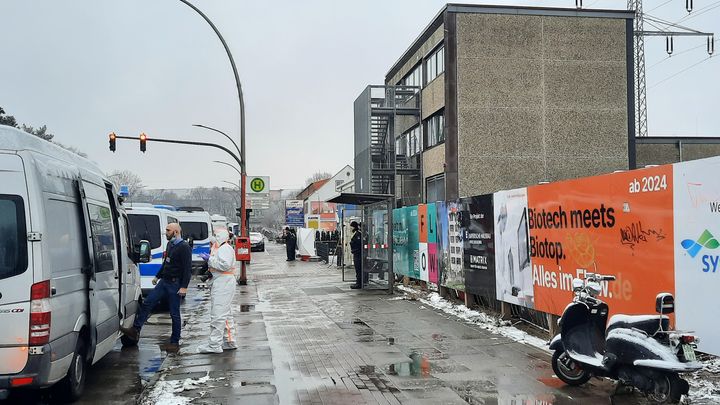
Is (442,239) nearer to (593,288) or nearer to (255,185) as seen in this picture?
(593,288)

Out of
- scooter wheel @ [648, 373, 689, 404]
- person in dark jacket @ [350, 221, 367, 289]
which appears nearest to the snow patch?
person in dark jacket @ [350, 221, 367, 289]

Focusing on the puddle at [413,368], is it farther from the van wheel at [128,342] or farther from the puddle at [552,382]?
the van wheel at [128,342]

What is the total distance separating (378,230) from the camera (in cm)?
1812

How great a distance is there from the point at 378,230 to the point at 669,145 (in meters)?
23.7

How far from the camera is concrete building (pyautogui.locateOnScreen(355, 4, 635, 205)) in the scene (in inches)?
1162

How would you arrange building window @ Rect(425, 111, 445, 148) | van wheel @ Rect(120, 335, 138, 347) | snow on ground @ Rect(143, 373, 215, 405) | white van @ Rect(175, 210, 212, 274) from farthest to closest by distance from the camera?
building window @ Rect(425, 111, 445, 148) → white van @ Rect(175, 210, 212, 274) → van wheel @ Rect(120, 335, 138, 347) → snow on ground @ Rect(143, 373, 215, 405)

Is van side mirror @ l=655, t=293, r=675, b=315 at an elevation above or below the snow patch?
above

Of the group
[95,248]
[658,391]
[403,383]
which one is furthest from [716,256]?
[95,248]

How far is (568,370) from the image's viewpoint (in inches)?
284

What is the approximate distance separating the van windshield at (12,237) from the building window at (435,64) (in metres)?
26.1

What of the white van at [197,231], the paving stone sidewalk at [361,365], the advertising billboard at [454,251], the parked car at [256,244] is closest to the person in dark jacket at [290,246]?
the white van at [197,231]

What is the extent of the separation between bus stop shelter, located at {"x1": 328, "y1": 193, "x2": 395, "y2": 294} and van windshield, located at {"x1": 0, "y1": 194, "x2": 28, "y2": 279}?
37.4 feet

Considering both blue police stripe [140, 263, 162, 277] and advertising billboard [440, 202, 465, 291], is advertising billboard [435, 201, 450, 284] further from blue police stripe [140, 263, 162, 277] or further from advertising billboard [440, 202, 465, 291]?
blue police stripe [140, 263, 162, 277]

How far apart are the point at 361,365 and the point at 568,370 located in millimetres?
2518
